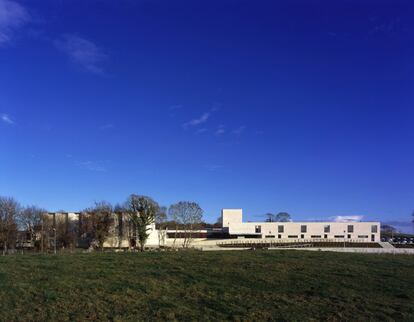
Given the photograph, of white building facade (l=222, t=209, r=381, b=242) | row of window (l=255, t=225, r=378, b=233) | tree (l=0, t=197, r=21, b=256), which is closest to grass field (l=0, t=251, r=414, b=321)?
tree (l=0, t=197, r=21, b=256)

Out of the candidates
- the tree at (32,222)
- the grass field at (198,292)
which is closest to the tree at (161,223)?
the tree at (32,222)

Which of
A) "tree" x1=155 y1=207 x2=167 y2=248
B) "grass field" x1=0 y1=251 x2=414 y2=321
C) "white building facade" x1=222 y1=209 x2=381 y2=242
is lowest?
"white building facade" x1=222 y1=209 x2=381 y2=242

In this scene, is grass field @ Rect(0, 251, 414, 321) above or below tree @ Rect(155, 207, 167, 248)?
above

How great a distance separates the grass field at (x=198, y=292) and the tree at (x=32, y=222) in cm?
8694

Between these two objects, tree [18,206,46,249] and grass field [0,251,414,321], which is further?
tree [18,206,46,249]

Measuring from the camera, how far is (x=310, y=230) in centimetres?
13950

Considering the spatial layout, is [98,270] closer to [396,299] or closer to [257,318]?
[257,318]

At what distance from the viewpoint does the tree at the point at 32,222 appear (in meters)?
99.6

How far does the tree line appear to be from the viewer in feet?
305

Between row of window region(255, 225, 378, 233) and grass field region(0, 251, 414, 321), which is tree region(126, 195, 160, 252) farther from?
grass field region(0, 251, 414, 321)

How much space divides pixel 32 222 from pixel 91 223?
16362mm

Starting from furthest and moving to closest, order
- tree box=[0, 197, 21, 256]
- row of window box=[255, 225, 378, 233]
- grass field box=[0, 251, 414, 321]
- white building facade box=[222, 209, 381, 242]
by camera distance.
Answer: row of window box=[255, 225, 378, 233] → white building facade box=[222, 209, 381, 242] → tree box=[0, 197, 21, 256] → grass field box=[0, 251, 414, 321]

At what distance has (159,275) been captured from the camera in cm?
1589

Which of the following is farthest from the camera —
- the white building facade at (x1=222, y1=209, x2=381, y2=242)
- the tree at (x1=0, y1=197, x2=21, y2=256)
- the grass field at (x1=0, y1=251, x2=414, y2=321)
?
the white building facade at (x1=222, y1=209, x2=381, y2=242)
